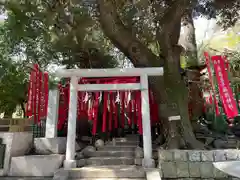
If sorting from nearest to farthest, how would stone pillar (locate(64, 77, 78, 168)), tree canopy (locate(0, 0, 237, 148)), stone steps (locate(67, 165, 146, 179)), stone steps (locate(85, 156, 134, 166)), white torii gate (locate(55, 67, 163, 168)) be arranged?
1. stone steps (locate(67, 165, 146, 179))
2. tree canopy (locate(0, 0, 237, 148))
3. stone pillar (locate(64, 77, 78, 168))
4. white torii gate (locate(55, 67, 163, 168))
5. stone steps (locate(85, 156, 134, 166))

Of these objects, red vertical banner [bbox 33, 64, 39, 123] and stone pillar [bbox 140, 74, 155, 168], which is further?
red vertical banner [bbox 33, 64, 39, 123]

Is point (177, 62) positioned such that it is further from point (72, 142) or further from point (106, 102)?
point (72, 142)

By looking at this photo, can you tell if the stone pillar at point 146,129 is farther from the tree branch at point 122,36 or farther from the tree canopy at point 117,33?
the tree branch at point 122,36

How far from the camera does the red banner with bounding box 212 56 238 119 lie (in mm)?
5320

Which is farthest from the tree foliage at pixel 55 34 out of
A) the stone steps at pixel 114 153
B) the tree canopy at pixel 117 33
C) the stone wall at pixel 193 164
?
the stone wall at pixel 193 164

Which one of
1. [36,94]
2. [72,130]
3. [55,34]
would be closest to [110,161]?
[72,130]

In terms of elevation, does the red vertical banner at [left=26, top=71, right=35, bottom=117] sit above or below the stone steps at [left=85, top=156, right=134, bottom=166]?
above

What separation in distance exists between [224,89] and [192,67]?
258 cm

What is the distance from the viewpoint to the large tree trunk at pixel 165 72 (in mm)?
5586

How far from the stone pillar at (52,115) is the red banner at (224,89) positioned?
5244mm

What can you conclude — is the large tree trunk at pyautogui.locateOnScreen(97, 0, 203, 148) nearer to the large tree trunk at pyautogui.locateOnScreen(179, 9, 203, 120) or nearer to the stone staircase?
the stone staircase

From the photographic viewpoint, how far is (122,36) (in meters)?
5.91

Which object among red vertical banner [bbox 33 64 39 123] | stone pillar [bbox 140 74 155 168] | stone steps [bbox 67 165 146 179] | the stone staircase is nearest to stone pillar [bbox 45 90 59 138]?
red vertical banner [bbox 33 64 39 123]

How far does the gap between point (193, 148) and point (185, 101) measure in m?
1.42
